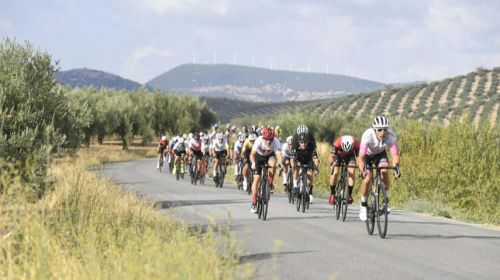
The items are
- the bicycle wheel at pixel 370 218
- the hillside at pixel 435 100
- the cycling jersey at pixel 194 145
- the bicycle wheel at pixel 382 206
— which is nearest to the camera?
the bicycle wheel at pixel 382 206

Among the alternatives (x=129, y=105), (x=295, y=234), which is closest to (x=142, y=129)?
(x=129, y=105)

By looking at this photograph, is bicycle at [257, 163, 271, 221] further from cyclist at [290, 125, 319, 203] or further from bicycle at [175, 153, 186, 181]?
bicycle at [175, 153, 186, 181]

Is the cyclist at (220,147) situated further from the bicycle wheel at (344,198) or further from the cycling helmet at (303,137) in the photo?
the bicycle wheel at (344,198)

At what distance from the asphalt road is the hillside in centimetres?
4891

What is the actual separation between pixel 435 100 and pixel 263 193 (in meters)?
69.1

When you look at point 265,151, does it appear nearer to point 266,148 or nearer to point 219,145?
point 266,148

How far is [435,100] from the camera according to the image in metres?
81.1

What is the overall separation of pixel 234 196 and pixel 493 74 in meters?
73.1

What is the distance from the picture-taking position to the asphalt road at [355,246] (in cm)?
892

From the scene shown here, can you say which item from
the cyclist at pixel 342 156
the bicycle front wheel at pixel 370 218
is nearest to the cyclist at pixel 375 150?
the bicycle front wheel at pixel 370 218

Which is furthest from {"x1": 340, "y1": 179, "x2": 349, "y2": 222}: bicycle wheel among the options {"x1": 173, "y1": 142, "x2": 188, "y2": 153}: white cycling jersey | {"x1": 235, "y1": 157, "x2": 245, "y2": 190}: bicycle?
{"x1": 173, "y1": 142, "x2": 188, "y2": 153}: white cycling jersey

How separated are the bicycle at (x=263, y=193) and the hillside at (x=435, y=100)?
161 feet

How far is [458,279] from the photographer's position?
8.52 m

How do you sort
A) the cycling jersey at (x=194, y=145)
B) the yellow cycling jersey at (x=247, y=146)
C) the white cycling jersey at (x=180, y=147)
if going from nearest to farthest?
1. the yellow cycling jersey at (x=247, y=146)
2. the cycling jersey at (x=194, y=145)
3. the white cycling jersey at (x=180, y=147)
